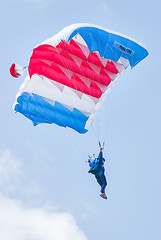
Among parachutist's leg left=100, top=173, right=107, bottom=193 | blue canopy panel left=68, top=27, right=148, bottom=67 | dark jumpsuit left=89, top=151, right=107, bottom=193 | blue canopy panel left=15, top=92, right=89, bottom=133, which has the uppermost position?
blue canopy panel left=68, top=27, right=148, bottom=67

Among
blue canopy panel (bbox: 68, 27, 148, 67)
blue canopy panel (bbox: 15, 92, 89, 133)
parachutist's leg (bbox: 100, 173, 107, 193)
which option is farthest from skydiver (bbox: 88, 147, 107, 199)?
blue canopy panel (bbox: 68, 27, 148, 67)

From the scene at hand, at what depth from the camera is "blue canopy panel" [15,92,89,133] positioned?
2064cm

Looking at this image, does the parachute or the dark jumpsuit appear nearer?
the parachute

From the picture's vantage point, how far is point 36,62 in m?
18.9

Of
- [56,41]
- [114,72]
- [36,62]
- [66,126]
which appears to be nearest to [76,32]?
[56,41]

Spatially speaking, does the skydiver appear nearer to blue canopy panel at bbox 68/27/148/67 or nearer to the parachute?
the parachute

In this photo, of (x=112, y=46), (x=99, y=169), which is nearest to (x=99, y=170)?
(x=99, y=169)

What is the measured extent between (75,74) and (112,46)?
2047mm

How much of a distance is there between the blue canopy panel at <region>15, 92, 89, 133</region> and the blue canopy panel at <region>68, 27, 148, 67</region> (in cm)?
304

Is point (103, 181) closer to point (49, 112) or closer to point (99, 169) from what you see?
point (99, 169)

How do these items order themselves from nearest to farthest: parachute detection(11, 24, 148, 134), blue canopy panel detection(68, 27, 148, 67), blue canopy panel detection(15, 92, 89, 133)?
1. blue canopy panel detection(68, 27, 148, 67)
2. parachute detection(11, 24, 148, 134)
3. blue canopy panel detection(15, 92, 89, 133)

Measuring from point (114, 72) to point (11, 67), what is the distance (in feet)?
12.5

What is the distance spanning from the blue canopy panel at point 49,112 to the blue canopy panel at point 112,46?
3042mm

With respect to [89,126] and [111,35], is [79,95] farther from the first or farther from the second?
[111,35]
